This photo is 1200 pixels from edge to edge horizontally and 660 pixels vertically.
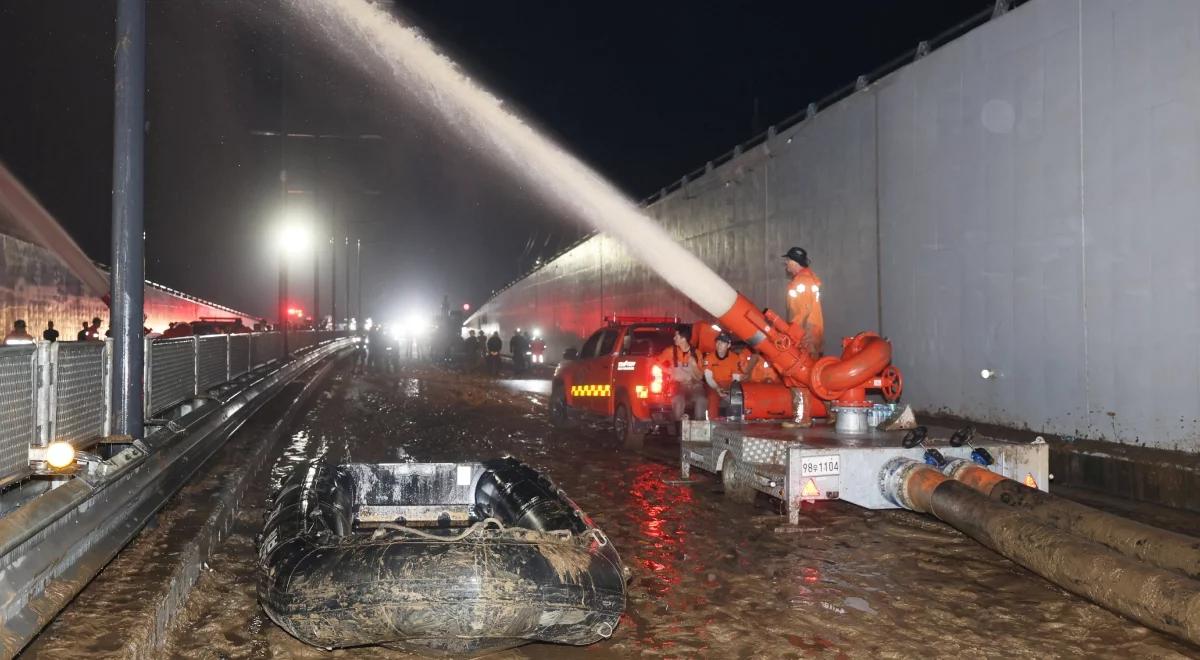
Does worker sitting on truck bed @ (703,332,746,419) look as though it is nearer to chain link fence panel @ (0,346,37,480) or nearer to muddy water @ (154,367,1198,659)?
muddy water @ (154,367,1198,659)

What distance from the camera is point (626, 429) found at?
45.6 ft

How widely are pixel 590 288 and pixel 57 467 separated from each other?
35.5 metres

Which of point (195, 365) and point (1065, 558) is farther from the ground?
point (195, 365)

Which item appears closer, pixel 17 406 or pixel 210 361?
pixel 17 406

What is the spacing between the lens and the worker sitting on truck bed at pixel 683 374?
1236cm

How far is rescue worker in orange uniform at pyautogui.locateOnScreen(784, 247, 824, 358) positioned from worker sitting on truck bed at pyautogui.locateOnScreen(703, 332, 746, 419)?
1323 millimetres

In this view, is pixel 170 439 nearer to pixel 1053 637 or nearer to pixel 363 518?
pixel 363 518

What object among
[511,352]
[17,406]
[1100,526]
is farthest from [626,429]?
[511,352]

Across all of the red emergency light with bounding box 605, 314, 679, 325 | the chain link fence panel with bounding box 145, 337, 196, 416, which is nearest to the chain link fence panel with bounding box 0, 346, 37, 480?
the chain link fence panel with bounding box 145, 337, 196, 416

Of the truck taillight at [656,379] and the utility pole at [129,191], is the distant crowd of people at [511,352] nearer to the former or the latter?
the truck taillight at [656,379]

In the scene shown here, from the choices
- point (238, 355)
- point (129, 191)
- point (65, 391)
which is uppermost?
point (129, 191)

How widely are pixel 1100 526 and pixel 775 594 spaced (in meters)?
2.10

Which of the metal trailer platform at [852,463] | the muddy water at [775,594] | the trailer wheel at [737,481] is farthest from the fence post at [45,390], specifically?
the trailer wheel at [737,481]

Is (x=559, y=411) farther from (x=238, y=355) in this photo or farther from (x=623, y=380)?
(x=238, y=355)
